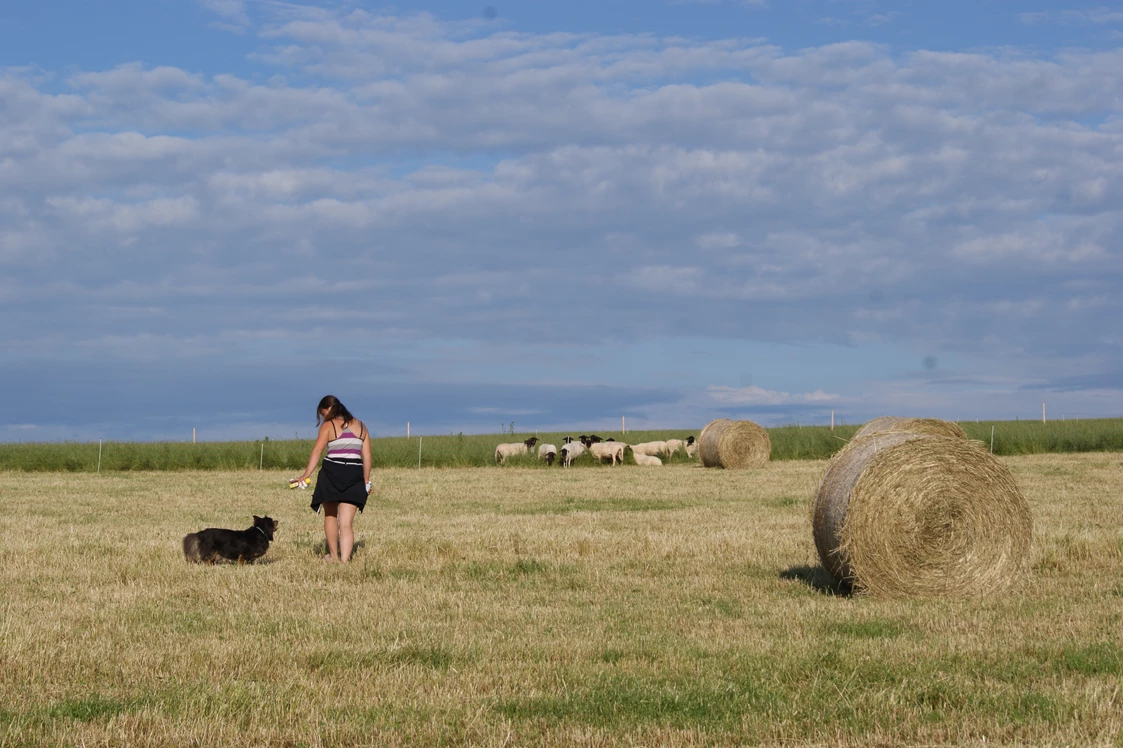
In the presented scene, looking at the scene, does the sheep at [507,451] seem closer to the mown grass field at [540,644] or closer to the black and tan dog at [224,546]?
the mown grass field at [540,644]

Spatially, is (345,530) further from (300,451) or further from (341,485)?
(300,451)

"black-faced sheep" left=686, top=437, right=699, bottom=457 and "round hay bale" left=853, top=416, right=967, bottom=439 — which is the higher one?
"round hay bale" left=853, top=416, right=967, bottom=439

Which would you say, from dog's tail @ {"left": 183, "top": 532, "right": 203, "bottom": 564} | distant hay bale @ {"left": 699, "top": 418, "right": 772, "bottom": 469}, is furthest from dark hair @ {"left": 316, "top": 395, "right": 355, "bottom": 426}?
distant hay bale @ {"left": 699, "top": 418, "right": 772, "bottom": 469}

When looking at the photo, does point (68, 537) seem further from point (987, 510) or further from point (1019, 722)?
point (1019, 722)

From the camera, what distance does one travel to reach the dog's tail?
12349mm

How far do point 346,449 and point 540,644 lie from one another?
213 inches

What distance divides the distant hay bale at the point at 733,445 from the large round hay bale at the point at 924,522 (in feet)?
69.6

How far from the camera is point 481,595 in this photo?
1030 centimetres

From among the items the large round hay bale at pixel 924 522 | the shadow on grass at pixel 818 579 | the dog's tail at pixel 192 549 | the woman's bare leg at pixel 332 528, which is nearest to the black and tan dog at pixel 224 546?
the dog's tail at pixel 192 549

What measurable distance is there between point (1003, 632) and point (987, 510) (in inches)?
110

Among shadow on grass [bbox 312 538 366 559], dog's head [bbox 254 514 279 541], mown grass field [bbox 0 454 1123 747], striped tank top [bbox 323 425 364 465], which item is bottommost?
mown grass field [bbox 0 454 1123 747]

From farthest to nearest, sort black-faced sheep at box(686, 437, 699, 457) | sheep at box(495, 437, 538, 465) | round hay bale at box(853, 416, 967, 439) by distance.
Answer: black-faced sheep at box(686, 437, 699, 457), sheep at box(495, 437, 538, 465), round hay bale at box(853, 416, 967, 439)

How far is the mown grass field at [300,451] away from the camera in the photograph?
3569 centimetres

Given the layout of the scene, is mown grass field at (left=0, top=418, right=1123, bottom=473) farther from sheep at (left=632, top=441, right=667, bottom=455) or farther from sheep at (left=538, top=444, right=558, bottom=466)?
sheep at (left=632, top=441, right=667, bottom=455)
